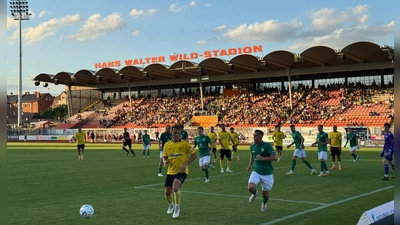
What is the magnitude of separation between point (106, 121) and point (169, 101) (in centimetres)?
1062

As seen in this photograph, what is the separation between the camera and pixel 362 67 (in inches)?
2085

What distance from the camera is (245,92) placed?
215 feet

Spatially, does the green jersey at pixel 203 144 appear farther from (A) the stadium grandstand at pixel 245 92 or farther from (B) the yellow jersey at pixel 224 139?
(A) the stadium grandstand at pixel 245 92

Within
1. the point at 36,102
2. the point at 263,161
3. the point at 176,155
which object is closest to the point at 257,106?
the point at 263,161

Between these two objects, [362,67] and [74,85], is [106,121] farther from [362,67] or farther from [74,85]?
[362,67]

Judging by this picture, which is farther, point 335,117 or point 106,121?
point 106,121

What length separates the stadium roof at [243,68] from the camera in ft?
164

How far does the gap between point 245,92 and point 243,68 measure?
21.2 ft

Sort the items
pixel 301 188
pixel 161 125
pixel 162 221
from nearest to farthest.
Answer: pixel 162 221 → pixel 301 188 → pixel 161 125

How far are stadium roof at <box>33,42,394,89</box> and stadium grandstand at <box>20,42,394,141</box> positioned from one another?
117 millimetres

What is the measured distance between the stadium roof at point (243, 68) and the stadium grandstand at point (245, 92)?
0.12 meters

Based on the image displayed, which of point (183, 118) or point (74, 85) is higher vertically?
point (74, 85)

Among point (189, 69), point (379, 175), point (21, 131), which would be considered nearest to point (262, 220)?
point (379, 175)

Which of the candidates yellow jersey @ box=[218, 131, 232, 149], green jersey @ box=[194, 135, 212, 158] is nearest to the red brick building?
yellow jersey @ box=[218, 131, 232, 149]
